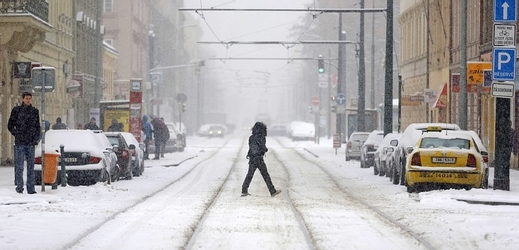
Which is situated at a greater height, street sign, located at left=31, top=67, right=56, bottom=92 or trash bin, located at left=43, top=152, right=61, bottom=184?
A: street sign, located at left=31, top=67, right=56, bottom=92

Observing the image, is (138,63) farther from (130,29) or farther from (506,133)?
(506,133)

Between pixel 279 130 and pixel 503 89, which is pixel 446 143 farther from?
pixel 279 130

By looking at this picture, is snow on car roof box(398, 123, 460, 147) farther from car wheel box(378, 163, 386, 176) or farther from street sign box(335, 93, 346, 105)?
street sign box(335, 93, 346, 105)

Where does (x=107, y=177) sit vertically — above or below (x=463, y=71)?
below

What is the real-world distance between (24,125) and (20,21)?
56.9 feet

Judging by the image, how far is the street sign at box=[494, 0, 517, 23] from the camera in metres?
27.3

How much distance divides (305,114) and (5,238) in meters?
132

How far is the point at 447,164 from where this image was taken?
1053 inches

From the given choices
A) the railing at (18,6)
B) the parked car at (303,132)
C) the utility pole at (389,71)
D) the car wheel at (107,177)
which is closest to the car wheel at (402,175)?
the car wheel at (107,177)

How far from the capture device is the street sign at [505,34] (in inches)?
1072

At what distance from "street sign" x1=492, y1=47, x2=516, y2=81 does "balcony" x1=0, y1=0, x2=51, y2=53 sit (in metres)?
18.7

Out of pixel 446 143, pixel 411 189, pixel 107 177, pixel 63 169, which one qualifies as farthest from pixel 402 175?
pixel 63 169

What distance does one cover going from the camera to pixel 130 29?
107000 millimetres

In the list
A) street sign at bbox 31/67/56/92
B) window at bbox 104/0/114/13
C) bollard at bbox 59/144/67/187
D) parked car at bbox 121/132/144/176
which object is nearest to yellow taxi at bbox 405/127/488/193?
bollard at bbox 59/144/67/187
